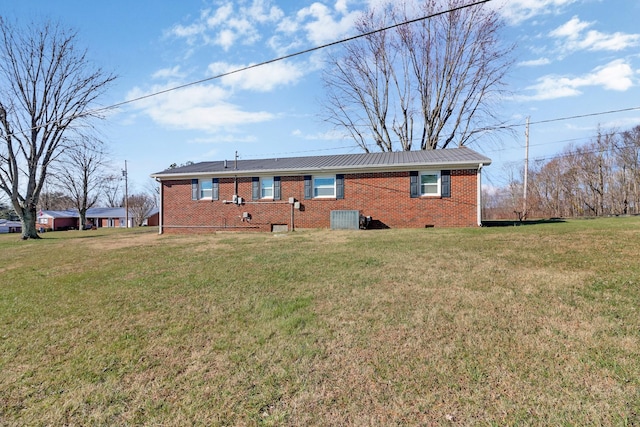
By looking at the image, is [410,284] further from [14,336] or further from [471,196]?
[471,196]

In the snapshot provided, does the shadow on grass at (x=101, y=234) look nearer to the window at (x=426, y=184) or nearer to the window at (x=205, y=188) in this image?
the window at (x=205, y=188)

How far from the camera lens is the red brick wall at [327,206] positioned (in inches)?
516

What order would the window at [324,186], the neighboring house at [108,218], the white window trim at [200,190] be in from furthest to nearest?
the neighboring house at [108,218] → the white window trim at [200,190] → the window at [324,186]

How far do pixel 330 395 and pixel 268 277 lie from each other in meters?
3.47

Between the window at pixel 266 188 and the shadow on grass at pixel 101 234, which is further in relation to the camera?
the shadow on grass at pixel 101 234

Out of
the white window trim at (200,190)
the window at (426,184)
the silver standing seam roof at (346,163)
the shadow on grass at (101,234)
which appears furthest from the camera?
the shadow on grass at (101,234)

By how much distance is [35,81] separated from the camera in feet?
61.9

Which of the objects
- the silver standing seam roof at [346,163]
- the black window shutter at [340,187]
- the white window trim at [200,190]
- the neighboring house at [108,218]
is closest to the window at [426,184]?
the silver standing seam roof at [346,163]

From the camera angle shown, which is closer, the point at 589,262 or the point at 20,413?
the point at 20,413

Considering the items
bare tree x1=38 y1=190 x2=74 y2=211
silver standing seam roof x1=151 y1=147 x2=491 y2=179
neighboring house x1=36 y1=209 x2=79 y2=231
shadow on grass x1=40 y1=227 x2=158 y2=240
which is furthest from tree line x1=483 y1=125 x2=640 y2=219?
bare tree x1=38 y1=190 x2=74 y2=211

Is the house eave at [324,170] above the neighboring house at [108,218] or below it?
above

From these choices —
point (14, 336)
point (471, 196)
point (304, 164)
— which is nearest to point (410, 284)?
point (14, 336)

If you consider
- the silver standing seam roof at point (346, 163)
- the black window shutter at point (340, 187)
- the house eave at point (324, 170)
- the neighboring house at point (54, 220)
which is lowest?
the neighboring house at point (54, 220)

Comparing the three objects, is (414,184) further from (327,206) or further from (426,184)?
(327,206)
